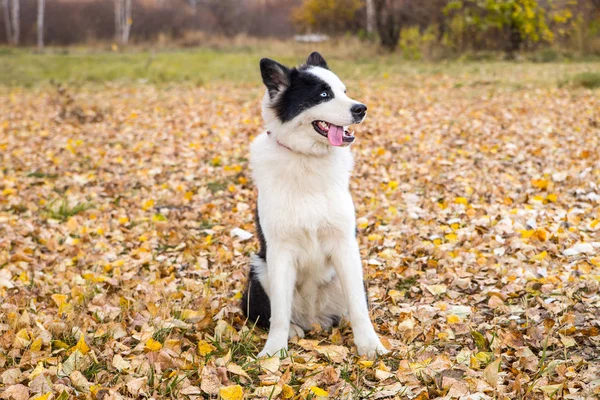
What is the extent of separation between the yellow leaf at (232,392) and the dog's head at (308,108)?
134 cm

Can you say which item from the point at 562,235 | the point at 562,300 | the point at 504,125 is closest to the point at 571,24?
the point at 504,125

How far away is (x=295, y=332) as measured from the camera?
360 cm

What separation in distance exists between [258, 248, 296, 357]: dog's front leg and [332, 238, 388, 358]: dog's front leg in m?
0.28

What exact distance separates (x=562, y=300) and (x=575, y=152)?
429cm

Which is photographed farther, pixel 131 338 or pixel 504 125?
pixel 504 125

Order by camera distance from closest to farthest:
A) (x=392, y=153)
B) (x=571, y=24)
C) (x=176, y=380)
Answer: (x=176, y=380)
(x=392, y=153)
(x=571, y=24)

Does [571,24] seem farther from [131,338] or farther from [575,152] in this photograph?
[131,338]

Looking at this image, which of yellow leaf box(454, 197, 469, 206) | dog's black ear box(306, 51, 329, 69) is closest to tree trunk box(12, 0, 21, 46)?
yellow leaf box(454, 197, 469, 206)

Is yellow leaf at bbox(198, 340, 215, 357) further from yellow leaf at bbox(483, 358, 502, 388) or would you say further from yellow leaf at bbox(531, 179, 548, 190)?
yellow leaf at bbox(531, 179, 548, 190)

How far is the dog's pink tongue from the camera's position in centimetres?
328

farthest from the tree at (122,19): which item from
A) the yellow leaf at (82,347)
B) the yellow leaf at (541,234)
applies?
the yellow leaf at (82,347)

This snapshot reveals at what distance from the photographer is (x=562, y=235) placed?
474cm

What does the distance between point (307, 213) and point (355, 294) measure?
55cm

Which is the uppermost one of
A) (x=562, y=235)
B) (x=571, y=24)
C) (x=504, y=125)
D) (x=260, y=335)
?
(x=571, y=24)
